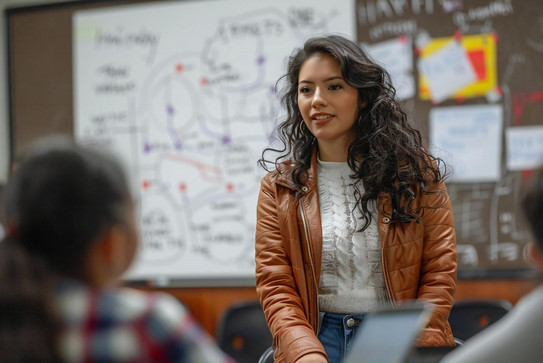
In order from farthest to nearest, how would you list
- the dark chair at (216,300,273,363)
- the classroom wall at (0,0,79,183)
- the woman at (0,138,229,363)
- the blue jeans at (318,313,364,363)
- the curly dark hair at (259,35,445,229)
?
the classroom wall at (0,0,79,183), the dark chair at (216,300,273,363), the curly dark hair at (259,35,445,229), the blue jeans at (318,313,364,363), the woman at (0,138,229,363)

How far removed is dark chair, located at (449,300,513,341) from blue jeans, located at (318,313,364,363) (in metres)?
1.22

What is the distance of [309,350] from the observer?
1655 millimetres

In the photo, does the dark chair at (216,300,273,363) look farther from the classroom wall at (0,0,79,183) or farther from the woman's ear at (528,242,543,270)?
the woman's ear at (528,242,543,270)

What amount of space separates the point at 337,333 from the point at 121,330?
1.02 metres

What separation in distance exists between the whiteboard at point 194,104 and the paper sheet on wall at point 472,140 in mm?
682

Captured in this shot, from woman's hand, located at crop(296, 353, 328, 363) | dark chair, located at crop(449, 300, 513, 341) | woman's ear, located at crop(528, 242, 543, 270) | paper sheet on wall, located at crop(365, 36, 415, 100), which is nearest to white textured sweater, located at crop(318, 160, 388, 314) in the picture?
woman's hand, located at crop(296, 353, 328, 363)

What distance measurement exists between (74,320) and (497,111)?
2.64 m

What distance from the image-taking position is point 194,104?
357 centimetres

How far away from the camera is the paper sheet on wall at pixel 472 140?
10.1 feet

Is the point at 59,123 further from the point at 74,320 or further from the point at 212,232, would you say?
the point at 74,320

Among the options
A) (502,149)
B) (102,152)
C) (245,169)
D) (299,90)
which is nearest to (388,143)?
(299,90)

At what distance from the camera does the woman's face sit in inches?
74.4

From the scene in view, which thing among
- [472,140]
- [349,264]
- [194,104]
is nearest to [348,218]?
[349,264]

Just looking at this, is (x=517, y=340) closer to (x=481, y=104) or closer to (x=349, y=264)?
(x=349, y=264)
